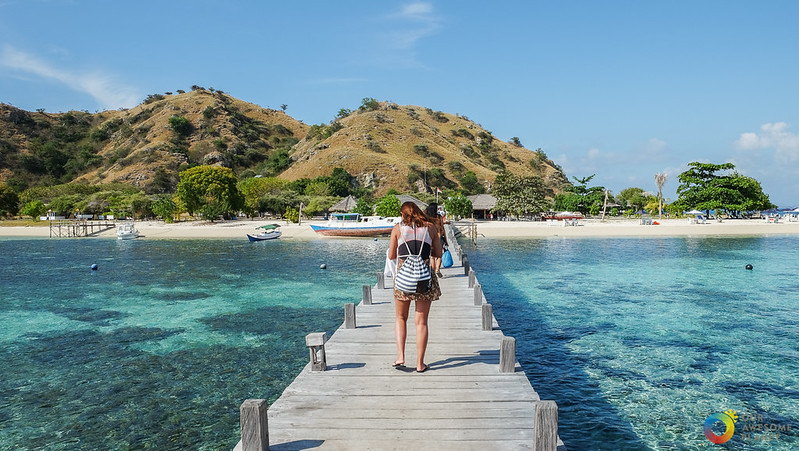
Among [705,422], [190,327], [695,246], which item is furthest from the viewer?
[695,246]

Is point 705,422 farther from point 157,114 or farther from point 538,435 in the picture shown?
point 157,114

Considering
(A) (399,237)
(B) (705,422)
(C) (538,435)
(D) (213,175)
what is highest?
(D) (213,175)

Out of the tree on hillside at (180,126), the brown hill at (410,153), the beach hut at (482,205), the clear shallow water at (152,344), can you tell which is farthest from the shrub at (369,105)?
the clear shallow water at (152,344)

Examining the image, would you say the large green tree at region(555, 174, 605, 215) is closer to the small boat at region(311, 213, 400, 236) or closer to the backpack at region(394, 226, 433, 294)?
the small boat at region(311, 213, 400, 236)

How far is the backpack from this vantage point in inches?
235

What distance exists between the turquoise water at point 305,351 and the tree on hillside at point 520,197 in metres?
41.8

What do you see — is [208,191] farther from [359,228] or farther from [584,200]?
[584,200]

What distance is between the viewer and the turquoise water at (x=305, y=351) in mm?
8039

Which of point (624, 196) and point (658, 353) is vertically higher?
point (624, 196)

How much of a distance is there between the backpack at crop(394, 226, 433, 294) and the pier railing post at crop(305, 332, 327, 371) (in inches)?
65.8

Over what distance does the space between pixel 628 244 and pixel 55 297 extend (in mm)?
40358

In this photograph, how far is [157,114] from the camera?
153250 mm

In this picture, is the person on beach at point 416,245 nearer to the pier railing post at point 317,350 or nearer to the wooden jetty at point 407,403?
the wooden jetty at point 407,403

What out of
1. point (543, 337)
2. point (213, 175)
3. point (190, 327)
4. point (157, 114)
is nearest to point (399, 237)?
point (543, 337)
